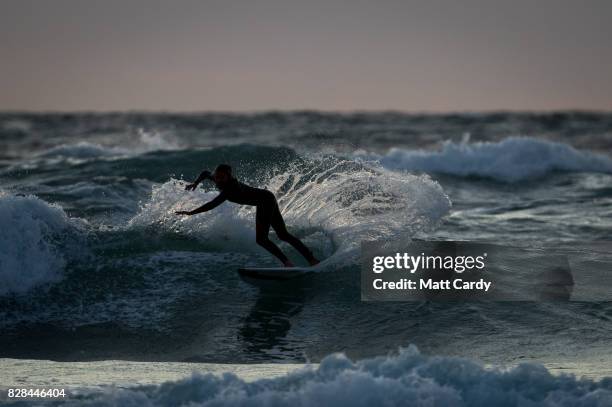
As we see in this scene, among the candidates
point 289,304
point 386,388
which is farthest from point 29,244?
point 386,388

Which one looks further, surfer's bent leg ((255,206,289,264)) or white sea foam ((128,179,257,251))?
white sea foam ((128,179,257,251))

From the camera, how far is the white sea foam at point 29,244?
32.6 feet

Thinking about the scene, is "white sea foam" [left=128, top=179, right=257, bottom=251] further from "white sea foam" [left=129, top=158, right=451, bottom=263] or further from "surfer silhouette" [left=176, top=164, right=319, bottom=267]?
"surfer silhouette" [left=176, top=164, right=319, bottom=267]

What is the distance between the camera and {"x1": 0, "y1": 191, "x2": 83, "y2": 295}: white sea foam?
9.93 m

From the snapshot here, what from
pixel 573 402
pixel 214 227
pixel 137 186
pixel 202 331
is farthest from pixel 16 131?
pixel 573 402

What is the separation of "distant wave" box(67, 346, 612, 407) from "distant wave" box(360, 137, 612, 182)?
18.6m

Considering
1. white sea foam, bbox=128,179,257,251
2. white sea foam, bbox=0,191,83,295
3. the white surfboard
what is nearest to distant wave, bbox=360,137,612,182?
white sea foam, bbox=128,179,257,251

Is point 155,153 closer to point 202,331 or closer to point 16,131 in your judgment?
point 202,331

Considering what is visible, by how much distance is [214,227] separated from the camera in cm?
1209

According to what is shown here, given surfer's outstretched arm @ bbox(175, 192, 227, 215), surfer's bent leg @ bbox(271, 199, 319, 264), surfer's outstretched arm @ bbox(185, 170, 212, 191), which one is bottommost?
surfer's bent leg @ bbox(271, 199, 319, 264)

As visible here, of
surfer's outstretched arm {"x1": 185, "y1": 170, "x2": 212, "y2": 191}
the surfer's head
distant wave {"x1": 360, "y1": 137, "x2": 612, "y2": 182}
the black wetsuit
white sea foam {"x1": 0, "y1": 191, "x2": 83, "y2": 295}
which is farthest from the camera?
distant wave {"x1": 360, "y1": 137, "x2": 612, "y2": 182}

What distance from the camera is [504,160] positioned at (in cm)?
2595

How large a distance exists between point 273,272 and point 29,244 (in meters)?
3.41

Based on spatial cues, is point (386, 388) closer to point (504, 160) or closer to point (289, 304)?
point (289, 304)
